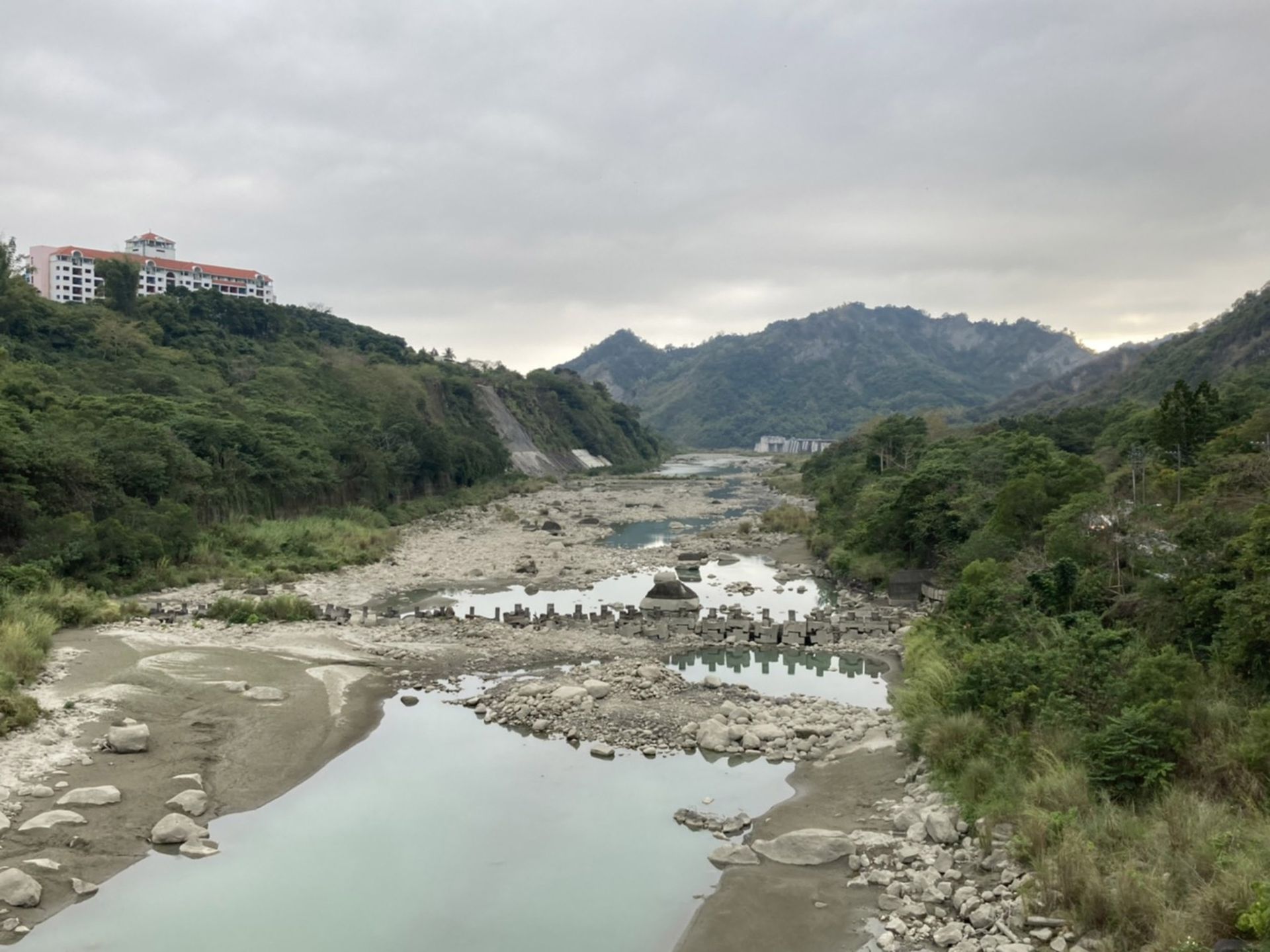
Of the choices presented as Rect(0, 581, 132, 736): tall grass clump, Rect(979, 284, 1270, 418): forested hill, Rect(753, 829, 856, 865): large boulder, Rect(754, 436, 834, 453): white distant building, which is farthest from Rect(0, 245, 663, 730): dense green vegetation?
Rect(754, 436, 834, 453): white distant building

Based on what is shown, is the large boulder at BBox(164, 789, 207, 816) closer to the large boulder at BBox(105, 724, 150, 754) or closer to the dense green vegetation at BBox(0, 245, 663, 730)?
the large boulder at BBox(105, 724, 150, 754)

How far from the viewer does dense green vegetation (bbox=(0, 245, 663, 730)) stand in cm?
2664

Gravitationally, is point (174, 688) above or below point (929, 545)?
below

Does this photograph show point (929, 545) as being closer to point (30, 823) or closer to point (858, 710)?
point (858, 710)

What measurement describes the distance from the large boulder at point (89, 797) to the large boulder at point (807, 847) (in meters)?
9.05

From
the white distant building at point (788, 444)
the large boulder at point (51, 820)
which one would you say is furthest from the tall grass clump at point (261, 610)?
the white distant building at point (788, 444)

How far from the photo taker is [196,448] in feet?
127

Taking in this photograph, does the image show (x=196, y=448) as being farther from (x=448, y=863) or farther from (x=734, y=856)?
(x=734, y=856)

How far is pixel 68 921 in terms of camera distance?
10.2m

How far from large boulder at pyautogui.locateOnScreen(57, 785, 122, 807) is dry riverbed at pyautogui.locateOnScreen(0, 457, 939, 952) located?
1.0 inches

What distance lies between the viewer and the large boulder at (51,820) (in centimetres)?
1173

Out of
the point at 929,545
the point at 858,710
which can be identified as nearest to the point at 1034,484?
the point at 929,545

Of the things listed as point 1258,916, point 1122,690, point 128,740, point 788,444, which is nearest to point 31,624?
point 128,740

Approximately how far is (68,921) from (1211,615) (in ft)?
51.4
